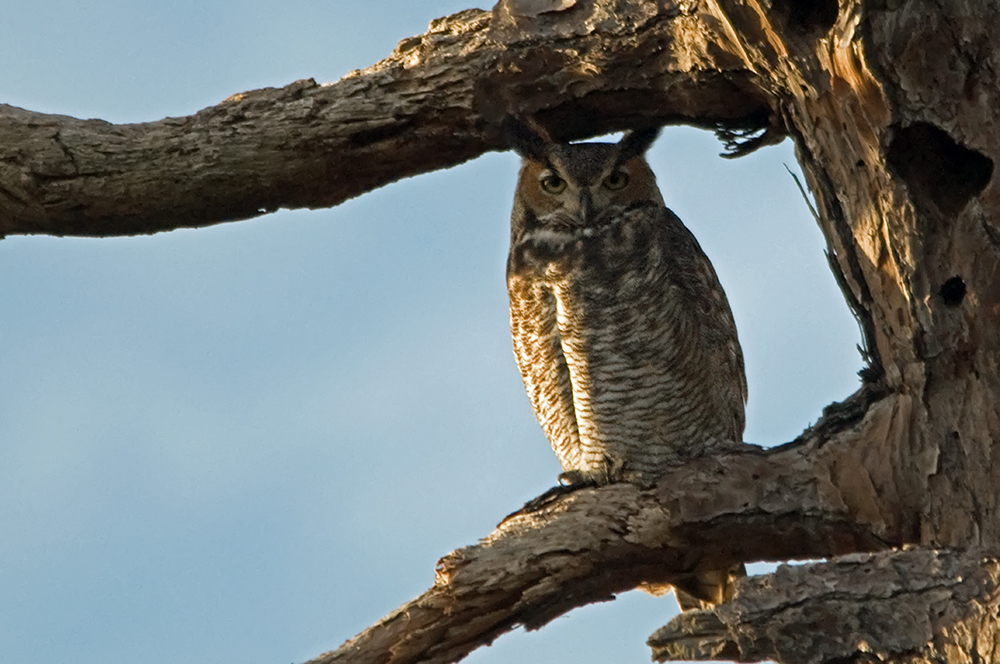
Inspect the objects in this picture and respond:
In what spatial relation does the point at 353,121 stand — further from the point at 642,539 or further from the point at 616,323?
the point at 642,539

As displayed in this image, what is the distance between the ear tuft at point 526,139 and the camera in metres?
3.72

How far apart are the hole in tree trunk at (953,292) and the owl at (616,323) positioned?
1.18m

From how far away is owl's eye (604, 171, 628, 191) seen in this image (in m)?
4.41

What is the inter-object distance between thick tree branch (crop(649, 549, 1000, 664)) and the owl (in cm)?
139

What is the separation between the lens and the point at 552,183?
4.44 m

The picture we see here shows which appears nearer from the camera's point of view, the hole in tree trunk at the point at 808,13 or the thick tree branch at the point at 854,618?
the thick tree branch at the point at 854,618

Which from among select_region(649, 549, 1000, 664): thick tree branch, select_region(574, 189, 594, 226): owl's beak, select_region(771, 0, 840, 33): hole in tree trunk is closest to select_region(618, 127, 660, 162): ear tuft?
select_region(574, 189, 594, 226): owl's beak

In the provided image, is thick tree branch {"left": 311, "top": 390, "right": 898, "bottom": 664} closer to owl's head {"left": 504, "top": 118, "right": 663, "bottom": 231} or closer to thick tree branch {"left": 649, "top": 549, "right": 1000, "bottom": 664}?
thick tree branch {"left": 649, "top": 549, "right": 1000, "bottom": 664}

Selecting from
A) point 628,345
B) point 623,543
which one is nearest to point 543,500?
point 623,543

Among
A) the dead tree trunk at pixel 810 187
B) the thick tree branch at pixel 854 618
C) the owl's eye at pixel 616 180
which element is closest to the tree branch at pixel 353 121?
the dead tree trunk at pixel 810 187

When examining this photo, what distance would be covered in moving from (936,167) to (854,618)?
1111 millimetres

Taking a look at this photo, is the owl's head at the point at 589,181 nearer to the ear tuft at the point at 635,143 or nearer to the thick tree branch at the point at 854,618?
the ear tuft at the point at 635,143

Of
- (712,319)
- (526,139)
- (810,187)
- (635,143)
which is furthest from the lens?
(635,143)

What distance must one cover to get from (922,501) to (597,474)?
4.29 ft
